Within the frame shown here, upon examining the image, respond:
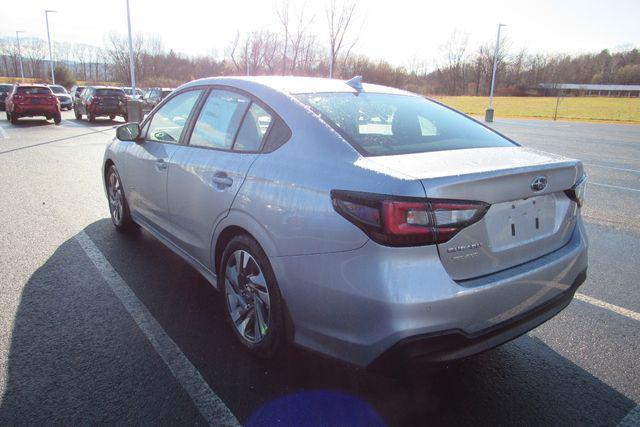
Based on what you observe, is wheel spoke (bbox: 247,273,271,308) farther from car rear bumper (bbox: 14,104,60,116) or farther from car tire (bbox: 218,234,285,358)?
car rear bumper (bbox: 14,104,60,116)

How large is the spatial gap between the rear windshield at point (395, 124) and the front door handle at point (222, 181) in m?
0.66

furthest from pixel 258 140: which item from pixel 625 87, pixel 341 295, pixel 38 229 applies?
pixel 625 87

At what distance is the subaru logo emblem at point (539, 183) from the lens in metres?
2.32

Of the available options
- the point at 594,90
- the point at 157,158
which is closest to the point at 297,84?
the point at 157,158

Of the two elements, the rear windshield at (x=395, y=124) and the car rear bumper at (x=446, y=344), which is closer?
the car rear bumper at (x=446, y=344)

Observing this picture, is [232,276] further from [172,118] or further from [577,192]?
[577,192]

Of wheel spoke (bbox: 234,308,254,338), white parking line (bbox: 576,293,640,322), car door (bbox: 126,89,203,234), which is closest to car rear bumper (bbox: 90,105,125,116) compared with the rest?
car door (bbox: 126,89,203,234)

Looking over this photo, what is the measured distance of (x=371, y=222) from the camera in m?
2.02

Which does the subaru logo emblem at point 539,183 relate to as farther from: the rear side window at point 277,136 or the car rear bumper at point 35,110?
the car rear bumper at point 35,110

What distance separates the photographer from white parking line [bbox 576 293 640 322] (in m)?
3.45

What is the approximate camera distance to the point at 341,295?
2133 mm

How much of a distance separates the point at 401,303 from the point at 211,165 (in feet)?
5.56

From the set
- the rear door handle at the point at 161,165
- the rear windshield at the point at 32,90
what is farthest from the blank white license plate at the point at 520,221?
the rear windshield at the point at 32,90

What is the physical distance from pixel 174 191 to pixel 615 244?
15.1 ft
